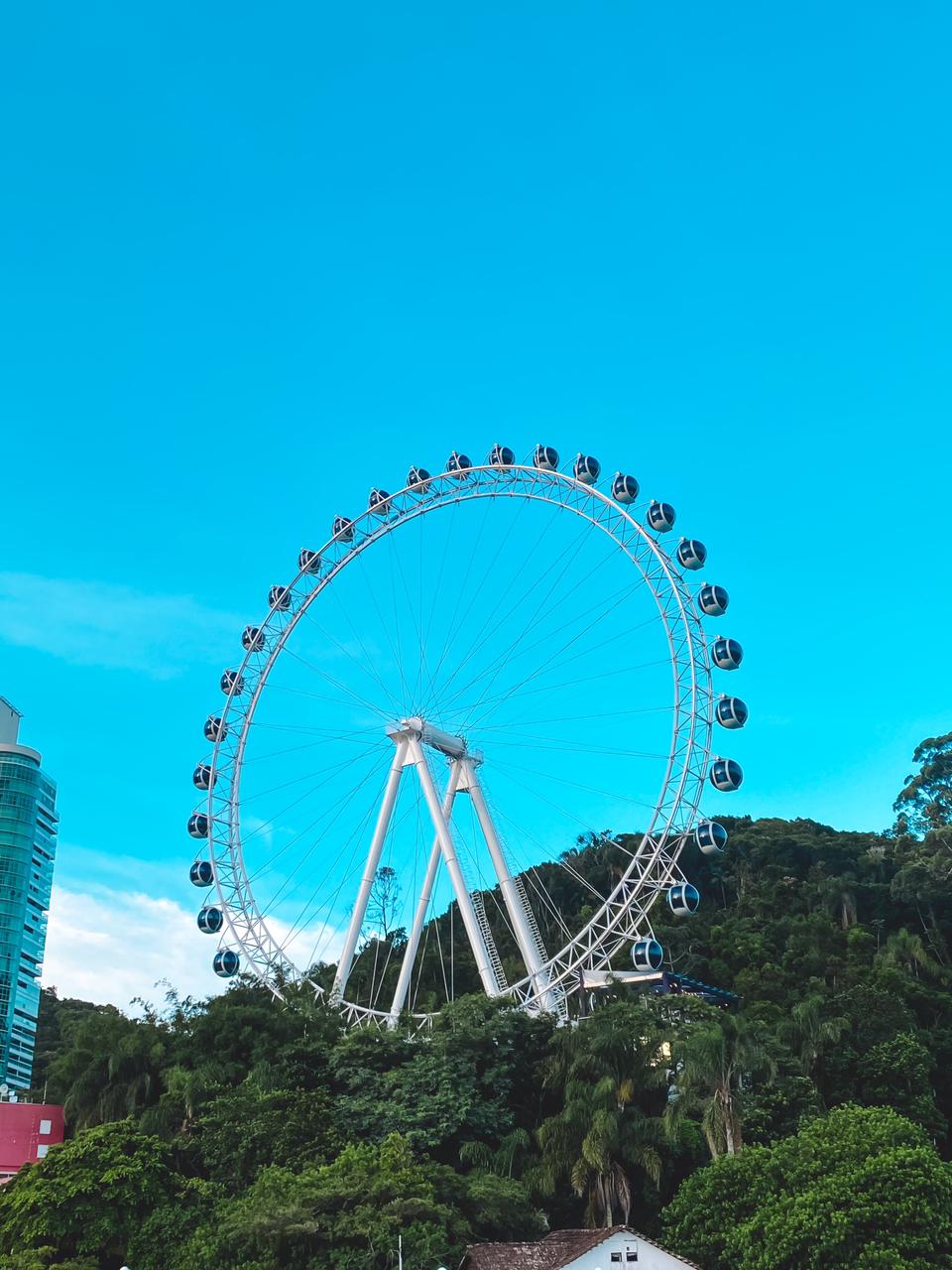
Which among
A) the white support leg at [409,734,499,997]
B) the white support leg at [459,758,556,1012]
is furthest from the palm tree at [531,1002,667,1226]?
the white support leg at [409,734,499,997]

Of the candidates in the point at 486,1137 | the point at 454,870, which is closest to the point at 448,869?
the point at 454,870

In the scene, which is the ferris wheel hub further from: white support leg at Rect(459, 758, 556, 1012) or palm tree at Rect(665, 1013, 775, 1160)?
palm tree at Rect(665, 1013, 775, 1160)

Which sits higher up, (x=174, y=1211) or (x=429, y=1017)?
(x=429, y=1017)

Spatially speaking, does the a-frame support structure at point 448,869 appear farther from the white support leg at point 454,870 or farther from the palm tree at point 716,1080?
the palm tree at point 716,1080

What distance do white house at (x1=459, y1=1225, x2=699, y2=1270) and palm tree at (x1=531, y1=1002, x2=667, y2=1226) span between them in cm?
507

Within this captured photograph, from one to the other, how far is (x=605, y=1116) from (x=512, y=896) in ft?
34.6

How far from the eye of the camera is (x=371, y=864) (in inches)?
1773

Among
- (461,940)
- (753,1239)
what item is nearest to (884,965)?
(461,940)

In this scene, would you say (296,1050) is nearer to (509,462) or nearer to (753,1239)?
(753,1239)

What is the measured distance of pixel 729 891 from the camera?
258ft

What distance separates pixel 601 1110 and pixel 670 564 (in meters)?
16.4

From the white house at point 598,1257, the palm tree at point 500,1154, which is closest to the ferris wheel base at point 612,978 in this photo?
the palm tree at point 500,1154

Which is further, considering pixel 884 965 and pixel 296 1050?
pixel 884 965

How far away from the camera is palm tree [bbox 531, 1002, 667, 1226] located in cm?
3266
